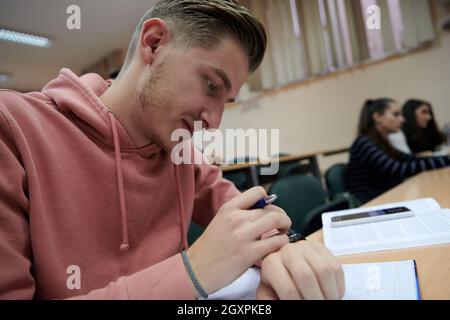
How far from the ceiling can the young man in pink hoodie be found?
0.10 ft

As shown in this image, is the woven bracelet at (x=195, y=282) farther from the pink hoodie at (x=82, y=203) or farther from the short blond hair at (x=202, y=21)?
the short blond hair at (x=202, y=21)

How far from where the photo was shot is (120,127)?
0.56 metres

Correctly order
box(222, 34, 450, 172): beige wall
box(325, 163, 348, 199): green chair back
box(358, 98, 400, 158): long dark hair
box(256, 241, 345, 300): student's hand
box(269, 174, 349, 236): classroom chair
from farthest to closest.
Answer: box(222, 34, 450, 172): beige wall < box(358, 98, 400, 158): long dark hair < box(325, 163, 348, 199): green chair back < box(269, 174, 349, 236): classroom chair < box(256, 241, 345, 300): student's hand

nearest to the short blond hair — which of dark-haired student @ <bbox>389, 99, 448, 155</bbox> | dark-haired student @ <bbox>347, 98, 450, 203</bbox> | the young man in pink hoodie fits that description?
the young man in pink hoodie

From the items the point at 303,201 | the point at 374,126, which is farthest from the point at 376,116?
the point at 303,201

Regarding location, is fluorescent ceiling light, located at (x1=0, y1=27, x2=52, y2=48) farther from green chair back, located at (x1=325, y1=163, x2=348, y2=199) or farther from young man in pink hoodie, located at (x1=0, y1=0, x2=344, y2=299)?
green chair back, located at (x1=325, y1=163, x2=348, y2=199)

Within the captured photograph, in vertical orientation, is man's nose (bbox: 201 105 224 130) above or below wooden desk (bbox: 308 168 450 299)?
above

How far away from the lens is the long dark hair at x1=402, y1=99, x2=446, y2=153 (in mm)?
2641

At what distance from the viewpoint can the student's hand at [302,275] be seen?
0.32 metres

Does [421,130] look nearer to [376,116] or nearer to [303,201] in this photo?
[376,116]

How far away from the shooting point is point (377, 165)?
169 centimetres

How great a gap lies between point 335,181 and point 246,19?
4.62 ft

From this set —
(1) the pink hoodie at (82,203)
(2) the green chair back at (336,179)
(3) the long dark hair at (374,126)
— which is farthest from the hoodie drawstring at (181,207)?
(3) the long dark hair at (374,126)
